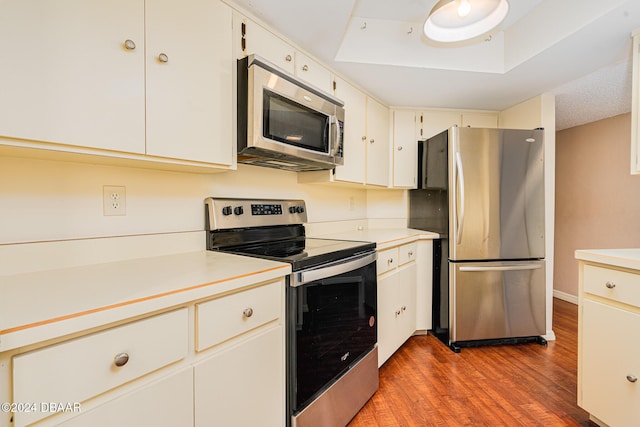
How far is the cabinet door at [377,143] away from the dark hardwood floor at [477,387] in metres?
1.43

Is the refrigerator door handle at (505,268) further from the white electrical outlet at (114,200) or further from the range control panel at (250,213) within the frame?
the white electrical outlet at (114,200)

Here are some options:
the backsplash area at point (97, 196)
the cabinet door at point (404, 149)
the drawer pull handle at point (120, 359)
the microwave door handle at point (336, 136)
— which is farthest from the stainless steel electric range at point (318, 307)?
the cabinet door at point (404, 149)

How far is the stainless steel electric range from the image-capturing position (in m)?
1.18

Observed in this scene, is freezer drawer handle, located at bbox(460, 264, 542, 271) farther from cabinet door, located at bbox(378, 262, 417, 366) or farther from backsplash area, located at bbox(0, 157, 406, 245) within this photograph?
backsplash area, located at bbox(0, 157, 406, 245)

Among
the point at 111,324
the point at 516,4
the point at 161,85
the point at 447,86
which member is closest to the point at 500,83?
the point at 447,86

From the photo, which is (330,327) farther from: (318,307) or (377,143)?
(377,143)

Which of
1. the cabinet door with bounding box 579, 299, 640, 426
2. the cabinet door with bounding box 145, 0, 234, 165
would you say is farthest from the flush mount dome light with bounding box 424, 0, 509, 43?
the cabinet door with bounding box 579, 299, 640, 426

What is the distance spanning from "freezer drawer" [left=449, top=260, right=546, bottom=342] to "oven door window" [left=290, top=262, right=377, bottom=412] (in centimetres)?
98

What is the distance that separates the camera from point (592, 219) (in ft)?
10.5

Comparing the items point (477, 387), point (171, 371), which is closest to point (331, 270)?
point (171, 371)

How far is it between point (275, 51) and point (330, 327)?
1437mm

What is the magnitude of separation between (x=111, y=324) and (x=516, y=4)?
2530 mm

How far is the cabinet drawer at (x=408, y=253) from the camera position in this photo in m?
2.18

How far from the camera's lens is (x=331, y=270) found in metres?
1.32
